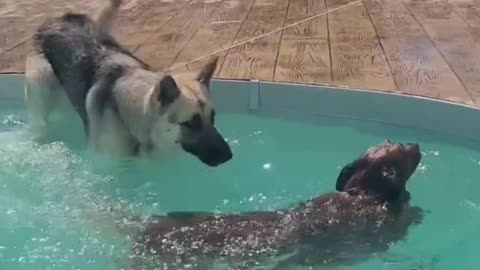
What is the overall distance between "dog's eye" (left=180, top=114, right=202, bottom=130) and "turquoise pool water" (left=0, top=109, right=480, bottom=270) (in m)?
0.23

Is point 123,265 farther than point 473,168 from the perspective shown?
No

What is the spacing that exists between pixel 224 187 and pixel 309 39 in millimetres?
2769

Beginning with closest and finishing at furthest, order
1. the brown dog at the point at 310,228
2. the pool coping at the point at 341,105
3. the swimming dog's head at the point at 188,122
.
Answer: the brown dog at the point at 310,228 → the swimming dog's head at the point at 188,122 → the pool coping at the point at 341,105

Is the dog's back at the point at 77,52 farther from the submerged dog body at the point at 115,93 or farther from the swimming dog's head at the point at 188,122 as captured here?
the swimming dog's head at the point at 188,122

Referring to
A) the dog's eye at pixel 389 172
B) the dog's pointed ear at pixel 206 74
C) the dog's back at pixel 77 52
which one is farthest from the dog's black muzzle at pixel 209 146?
the dog's eye at pixel 389 172

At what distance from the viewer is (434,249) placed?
169 inches

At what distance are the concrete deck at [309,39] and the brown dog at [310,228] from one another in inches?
67.3

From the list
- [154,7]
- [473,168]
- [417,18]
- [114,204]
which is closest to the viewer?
[114,204]

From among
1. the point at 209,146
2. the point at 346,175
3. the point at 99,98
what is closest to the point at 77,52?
the point at 99,98

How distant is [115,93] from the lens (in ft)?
16.2

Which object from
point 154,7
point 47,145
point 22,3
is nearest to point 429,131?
point 47,145

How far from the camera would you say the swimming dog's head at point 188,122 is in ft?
15.2

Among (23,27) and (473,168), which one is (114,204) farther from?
(23,27)

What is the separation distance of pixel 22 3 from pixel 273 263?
6190 mm
